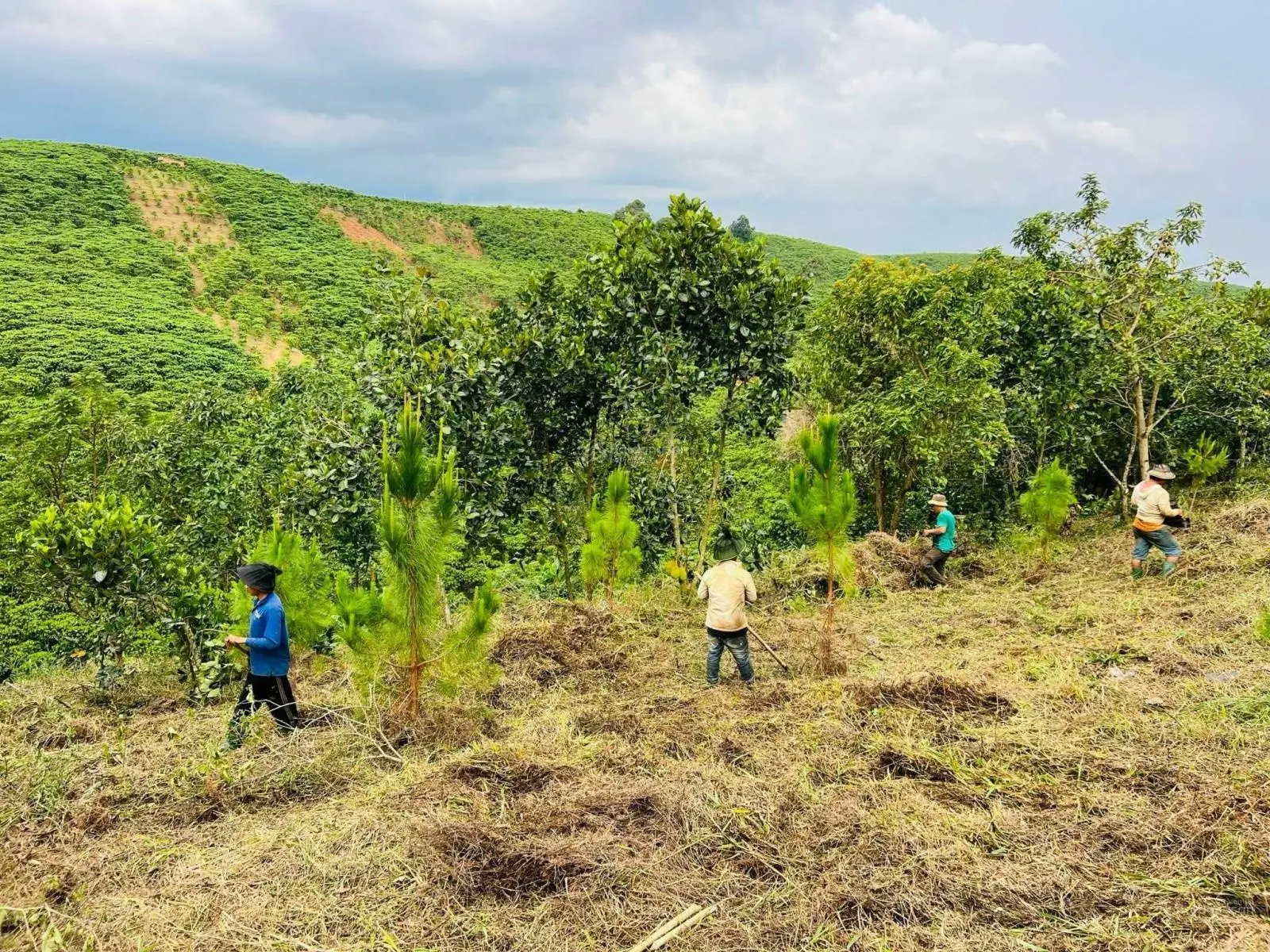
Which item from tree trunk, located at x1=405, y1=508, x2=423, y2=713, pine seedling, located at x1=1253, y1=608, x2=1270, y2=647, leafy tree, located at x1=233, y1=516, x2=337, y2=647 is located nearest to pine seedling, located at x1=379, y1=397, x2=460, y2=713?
tree trunk, located at x1=405, y1=508, x2=423, y2=713

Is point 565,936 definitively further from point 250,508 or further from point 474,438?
point 250,508

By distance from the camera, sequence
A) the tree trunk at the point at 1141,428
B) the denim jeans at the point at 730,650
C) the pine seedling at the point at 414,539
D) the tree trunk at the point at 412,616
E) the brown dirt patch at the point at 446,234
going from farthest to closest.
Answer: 1. the brown dirt patch at the point at 446,234
2. the tree trunk at the point at 1141,428
3. the denim jeans at the point at 730,650
4. the tree trunk at the point at 412,616
5. the pine seedling at the point at 414,539

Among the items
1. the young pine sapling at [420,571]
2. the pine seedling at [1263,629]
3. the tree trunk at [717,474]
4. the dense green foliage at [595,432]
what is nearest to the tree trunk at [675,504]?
the dense green foliage at [595,432]

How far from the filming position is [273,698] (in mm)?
4656

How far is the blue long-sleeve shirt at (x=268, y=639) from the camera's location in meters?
4.43

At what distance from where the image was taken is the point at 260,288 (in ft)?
117

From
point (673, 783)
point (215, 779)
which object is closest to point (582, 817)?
point (673, 783)

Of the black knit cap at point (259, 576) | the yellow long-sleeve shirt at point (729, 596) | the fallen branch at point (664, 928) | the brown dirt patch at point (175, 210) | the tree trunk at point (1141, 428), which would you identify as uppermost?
the brown dirt patch at point (175, 210)

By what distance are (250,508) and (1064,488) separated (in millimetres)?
10428

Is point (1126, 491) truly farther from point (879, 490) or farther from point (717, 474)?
point (717, 474)

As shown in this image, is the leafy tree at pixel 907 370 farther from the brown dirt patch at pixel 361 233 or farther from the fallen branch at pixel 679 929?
the brown dirt patch at pixel 361 233

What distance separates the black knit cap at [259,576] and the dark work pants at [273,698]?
61 cm

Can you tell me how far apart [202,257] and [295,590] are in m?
40.2

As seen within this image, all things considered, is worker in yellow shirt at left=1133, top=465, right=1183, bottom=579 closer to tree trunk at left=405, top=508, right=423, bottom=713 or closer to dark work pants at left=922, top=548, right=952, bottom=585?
dark work pants at left=922, top=548, right=952, bottom=585
